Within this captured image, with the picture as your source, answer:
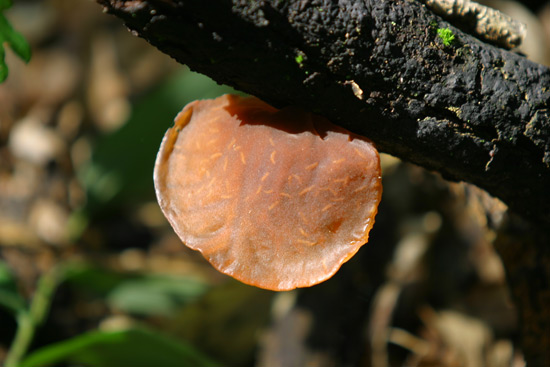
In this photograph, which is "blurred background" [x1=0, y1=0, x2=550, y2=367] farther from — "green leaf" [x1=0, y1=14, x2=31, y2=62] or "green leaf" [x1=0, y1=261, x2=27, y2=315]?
"green leaf" [x1=0, y1=14, x2=31, y2=62]

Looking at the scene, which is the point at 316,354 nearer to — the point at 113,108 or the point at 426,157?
the point at 426,157

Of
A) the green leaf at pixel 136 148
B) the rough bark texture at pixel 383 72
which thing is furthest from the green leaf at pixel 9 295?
the rough bark texture at pixel 383 72

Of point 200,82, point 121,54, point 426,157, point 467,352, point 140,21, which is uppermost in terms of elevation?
point 140,21

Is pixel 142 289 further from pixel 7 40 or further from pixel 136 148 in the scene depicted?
pixel 7 40

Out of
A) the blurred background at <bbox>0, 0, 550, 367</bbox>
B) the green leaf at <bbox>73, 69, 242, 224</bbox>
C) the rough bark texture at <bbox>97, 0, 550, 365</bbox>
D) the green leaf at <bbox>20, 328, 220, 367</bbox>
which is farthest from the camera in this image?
the green leaf at <bbox>73, 69, 242, 224</bbox>

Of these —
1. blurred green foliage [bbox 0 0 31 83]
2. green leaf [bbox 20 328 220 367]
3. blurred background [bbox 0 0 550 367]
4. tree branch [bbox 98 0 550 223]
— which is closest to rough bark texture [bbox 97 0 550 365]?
tree branch [bbox 98 0 550 223]

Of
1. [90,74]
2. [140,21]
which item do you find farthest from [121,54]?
[140,21]
